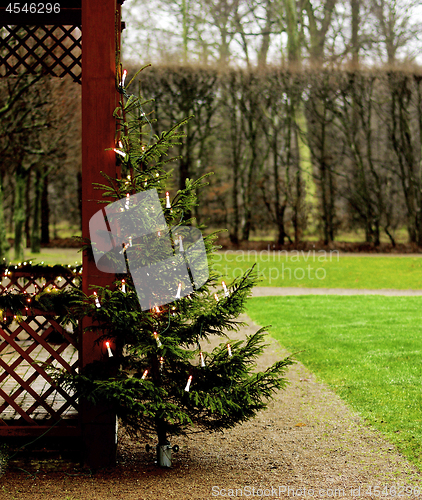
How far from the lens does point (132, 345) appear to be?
11.7ft

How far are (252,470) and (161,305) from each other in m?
1.24

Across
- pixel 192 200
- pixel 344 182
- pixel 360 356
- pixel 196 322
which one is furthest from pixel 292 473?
pixel 344 182

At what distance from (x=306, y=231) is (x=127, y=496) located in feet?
52.3

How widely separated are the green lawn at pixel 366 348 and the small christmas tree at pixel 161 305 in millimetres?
1455

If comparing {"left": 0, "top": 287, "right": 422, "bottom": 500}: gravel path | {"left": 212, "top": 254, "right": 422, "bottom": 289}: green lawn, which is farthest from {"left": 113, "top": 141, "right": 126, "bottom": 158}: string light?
{"left": 212, "top": 254, "right": 422, "bottom": 289}: green lawn

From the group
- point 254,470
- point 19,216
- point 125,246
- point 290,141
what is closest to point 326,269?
point 290,141

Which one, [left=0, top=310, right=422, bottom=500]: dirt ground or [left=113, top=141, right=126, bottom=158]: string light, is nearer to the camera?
[left=0, top=310, right=422, bottom=500]: dirt ground

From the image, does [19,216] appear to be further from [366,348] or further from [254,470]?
[254,470]

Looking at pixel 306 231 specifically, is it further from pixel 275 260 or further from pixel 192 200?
pixel 192 200

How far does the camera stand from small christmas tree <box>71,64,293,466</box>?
342 centimetres

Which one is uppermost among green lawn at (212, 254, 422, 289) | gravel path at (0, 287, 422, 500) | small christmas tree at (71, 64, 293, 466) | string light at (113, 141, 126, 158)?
string light at (113, 141, 126, 158)

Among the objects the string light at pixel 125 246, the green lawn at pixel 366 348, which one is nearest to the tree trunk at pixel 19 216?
the green lawn at pixel 366 348

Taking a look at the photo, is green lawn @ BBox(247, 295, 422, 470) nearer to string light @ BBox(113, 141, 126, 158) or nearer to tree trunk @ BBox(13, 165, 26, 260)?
string light @ BBox(113, 141, 126, 158)

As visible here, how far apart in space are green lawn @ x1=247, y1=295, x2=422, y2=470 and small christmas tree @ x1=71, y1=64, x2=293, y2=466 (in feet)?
4.77
